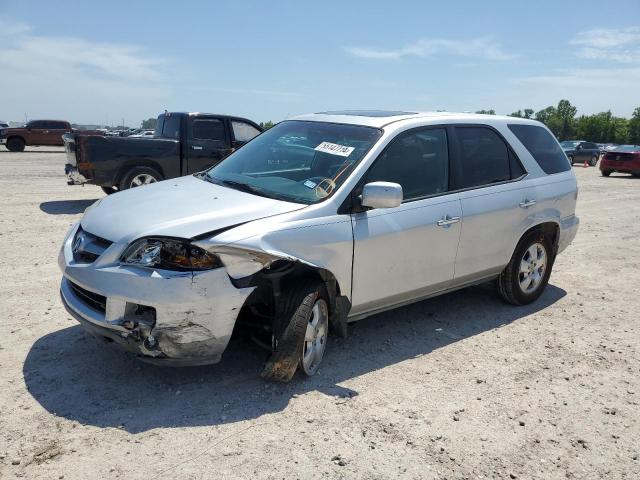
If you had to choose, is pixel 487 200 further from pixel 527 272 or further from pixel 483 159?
pixel 527 272

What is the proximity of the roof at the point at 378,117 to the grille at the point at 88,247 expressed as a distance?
2.12 meters

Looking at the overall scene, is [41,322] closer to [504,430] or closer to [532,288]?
[504,430]

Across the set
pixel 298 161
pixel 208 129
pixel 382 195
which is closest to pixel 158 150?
pixel 208 129

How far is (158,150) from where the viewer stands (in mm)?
10258

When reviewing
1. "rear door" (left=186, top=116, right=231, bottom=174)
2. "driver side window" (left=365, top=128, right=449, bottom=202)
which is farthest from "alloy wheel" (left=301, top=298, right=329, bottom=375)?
"rear door" (left=186, top=116, right=231, bottom=174)

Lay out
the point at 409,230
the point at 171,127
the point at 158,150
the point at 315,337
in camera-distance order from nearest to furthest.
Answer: the point at 315,337 → the point at 409,230 → the point at 158,150 → the point at 171,127

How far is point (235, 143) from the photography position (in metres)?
11.2

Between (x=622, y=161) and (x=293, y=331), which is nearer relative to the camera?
(x=293, y=331)

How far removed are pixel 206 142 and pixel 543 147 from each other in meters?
6.94

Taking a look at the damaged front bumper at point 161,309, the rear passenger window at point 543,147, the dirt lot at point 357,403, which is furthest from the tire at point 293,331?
the rear passenger window at point 543,147

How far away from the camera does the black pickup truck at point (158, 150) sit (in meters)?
9.65

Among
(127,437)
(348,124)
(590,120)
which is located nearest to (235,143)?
(348,124)

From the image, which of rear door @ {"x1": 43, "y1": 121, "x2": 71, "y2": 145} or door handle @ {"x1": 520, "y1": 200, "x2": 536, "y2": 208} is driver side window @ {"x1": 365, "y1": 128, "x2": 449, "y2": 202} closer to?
door handle @ {"x1": 520, "y1": 200, "x2": 536, "y2": 208}

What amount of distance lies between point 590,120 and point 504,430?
346 ft
